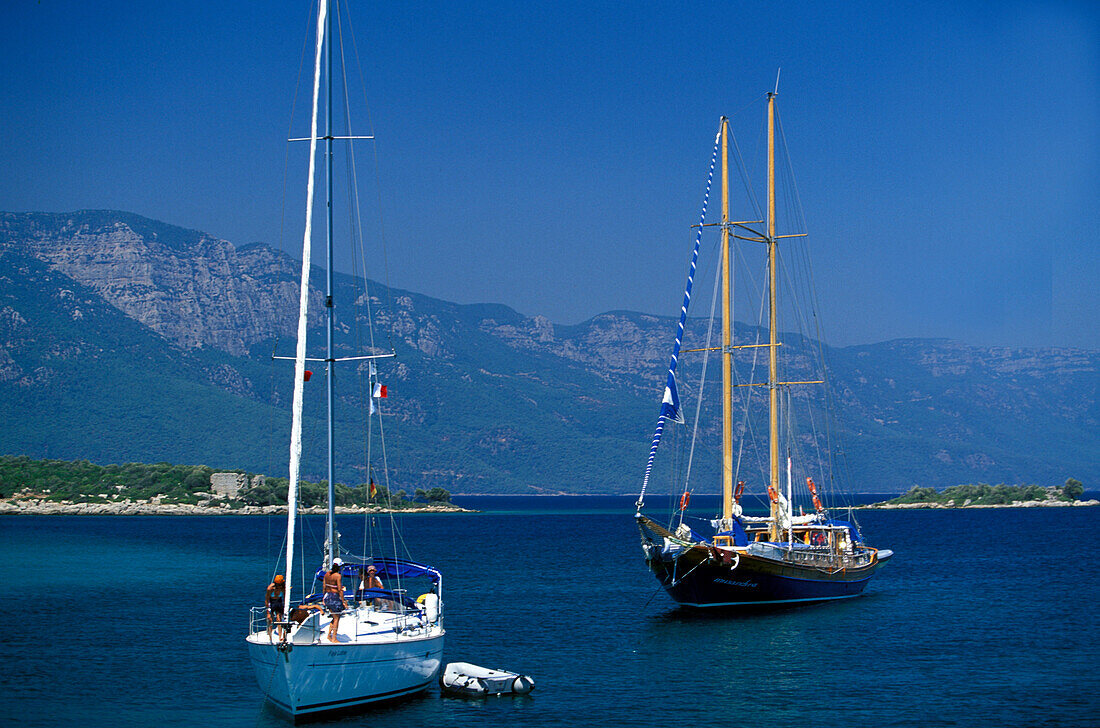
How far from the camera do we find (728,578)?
5088 centimetres

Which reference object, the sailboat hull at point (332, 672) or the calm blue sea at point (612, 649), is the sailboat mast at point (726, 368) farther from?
the sailboat hull at point (332, 672)

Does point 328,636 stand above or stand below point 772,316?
below

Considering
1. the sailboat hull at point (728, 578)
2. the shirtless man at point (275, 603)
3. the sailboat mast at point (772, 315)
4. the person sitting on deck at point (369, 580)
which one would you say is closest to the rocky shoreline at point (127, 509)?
the sailboat mast at point (772, 315)

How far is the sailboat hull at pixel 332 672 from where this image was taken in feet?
93.4

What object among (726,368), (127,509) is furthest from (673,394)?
(127,509)

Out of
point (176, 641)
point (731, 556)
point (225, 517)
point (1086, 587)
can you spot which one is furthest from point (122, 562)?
point (225, 517)

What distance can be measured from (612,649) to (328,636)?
56.2 feet

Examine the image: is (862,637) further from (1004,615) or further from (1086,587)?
(1086,587)

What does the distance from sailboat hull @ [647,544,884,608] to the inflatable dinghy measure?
1620cm

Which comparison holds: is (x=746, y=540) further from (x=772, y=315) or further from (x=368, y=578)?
(x=368, y=578)

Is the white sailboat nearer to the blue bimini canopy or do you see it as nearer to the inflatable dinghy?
the inflatable dinghy

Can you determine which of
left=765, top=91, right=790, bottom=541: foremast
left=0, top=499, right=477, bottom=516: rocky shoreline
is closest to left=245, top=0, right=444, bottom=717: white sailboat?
left=765, top=91, right=790, bottom=541: foremast

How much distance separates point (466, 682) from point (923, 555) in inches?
2931

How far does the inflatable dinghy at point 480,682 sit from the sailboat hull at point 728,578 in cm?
1620
